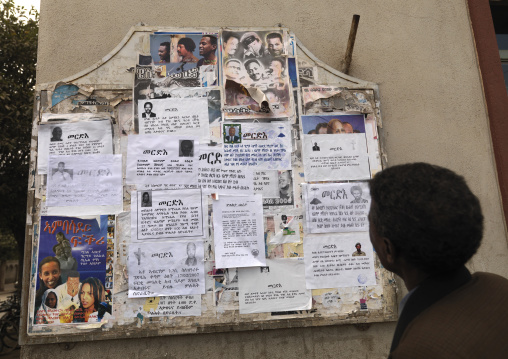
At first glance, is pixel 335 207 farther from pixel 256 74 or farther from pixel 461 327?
pixel 461 327

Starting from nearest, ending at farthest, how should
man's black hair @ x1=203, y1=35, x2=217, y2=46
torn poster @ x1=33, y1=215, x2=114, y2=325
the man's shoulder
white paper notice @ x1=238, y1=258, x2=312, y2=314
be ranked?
the man's shoulder < torn poster @ x1=33, y1=215, x2=114, y2=325 < white paper notice @ x1=238, y1=258, x2=312, y2=314 < man's black hair @ x1=203, y1=35, x2=217, y2=46

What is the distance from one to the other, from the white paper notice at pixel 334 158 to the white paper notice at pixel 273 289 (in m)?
0.69

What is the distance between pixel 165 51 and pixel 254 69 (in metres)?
0.69

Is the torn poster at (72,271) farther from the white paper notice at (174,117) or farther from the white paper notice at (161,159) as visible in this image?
the white paper notice at (174,117)

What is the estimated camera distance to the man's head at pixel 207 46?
2.88 m

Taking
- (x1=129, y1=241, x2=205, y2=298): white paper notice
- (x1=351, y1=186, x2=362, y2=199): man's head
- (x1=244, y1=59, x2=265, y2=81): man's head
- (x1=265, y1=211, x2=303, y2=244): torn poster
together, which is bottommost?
(x1=129, y1=241, x2=205, y2=298): white paper notice

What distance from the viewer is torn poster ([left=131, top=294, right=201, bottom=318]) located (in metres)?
2.51

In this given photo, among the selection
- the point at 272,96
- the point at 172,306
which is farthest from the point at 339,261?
the point at 272,96

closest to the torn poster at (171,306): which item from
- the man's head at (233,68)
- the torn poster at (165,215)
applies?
the torn poster at (165,215)

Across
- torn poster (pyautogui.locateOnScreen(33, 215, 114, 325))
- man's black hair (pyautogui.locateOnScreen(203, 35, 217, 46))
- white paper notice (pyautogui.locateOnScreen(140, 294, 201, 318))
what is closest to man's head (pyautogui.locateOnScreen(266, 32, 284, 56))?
man's black hair (pyautogui.locateOnScreen(203, 35, 217, 46))

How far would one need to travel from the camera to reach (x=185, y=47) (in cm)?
288

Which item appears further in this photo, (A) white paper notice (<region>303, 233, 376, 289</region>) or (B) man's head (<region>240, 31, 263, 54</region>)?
(B) man's head (<region>240, 31, 263, 54</region>)

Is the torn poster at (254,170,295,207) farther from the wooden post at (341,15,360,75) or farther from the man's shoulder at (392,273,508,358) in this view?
the man's shoulder at (392,273,508,358)

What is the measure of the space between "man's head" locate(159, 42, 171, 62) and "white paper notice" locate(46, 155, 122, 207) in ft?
2.78
